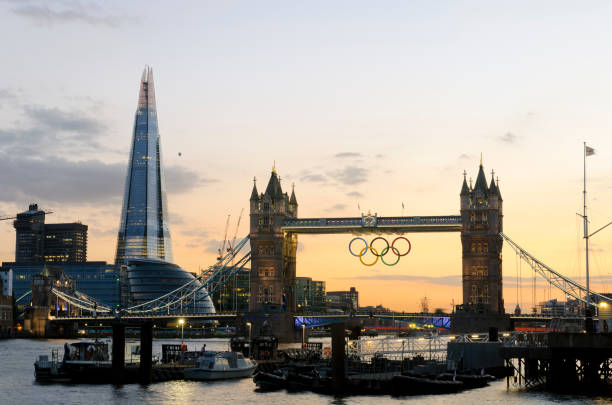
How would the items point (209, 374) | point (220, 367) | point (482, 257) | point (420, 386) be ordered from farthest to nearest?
point (482, 257) < point (220, 367) < point (209, 374) < point (420, 386)

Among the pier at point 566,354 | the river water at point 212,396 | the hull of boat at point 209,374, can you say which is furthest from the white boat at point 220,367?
the pier at point 566,354

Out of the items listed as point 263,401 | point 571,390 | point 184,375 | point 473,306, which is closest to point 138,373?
point 184,375

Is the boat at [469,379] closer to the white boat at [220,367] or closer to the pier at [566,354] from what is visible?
the pier at [566,354]

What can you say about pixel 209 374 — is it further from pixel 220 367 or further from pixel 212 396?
pixel 212 396

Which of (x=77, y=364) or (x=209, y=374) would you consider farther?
(x=209, y=374)

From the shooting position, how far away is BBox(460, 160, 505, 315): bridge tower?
196875 mm

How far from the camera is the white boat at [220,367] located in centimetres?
9838

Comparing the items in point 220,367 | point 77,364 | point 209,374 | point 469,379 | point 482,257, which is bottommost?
point 209,374

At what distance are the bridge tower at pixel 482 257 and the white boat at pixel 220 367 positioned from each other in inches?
4058

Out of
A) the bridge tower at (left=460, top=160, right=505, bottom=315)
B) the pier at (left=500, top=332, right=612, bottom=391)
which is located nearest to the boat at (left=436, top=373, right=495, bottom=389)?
the pier at (left=500, top=332, right=612, bottom=391)

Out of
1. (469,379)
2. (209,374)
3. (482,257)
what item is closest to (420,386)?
(469,379)

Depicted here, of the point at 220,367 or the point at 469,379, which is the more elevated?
the point at 220,367

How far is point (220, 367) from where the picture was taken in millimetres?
99562

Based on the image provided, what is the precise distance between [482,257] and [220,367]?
111 meters
